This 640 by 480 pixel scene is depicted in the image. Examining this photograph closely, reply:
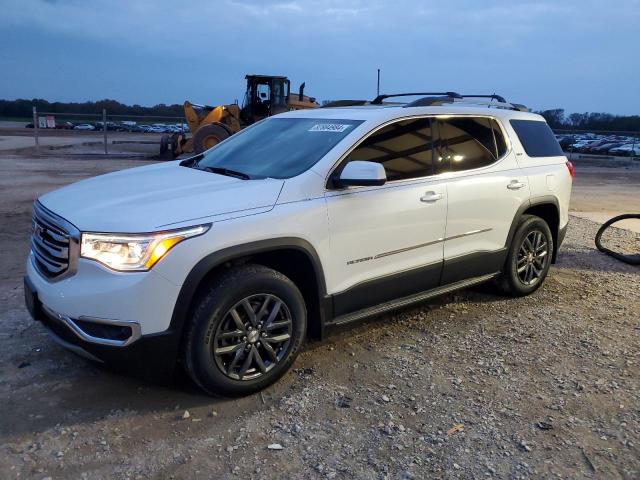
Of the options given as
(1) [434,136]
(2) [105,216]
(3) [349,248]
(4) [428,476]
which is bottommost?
(4) [428,476]

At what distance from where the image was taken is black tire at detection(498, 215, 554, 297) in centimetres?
532

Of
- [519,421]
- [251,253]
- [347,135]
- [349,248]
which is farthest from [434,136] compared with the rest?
[519,421]

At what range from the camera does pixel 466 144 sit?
4867mm

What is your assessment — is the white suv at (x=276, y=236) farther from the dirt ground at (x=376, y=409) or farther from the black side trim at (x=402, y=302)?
the dirt ground at (x=376, y=409)

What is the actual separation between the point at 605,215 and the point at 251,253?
963cm

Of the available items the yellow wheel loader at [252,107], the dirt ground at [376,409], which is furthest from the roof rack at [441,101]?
the yellow wheel loader at [252,107]

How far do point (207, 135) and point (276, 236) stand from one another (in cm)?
1617

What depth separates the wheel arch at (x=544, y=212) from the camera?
17.2ft

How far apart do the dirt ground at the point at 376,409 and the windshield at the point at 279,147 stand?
140 centimetres

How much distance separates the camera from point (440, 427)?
3.31 m

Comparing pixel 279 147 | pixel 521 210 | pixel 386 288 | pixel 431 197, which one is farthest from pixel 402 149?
pixel 521 210

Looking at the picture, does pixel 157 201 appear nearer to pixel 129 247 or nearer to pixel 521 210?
pixel 129 247

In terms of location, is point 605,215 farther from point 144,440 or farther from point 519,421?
point 144,440

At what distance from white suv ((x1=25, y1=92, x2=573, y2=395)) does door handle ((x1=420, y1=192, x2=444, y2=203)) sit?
0.5 inches
